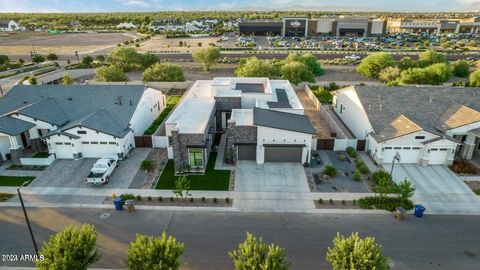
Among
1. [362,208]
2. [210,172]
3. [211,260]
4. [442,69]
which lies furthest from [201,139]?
[442,69]

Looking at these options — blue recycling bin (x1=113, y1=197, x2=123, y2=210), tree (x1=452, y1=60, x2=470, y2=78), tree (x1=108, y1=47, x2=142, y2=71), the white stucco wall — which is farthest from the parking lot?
tree (x1=452, y1=60, x2=470, y2=78)

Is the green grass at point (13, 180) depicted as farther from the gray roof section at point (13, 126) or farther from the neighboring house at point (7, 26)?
the neighboring house at point (7, 26)

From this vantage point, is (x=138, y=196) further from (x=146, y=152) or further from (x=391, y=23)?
(x=391, y=23)

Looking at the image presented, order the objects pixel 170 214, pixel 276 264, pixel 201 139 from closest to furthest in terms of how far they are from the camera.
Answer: pixel 276 264 < pixel 170 214 < pixel 201 139

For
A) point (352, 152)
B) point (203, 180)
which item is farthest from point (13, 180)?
point (352, 152)

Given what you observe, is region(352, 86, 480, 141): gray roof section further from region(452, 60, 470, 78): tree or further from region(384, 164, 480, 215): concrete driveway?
region(452, 60, 470, 78): tree

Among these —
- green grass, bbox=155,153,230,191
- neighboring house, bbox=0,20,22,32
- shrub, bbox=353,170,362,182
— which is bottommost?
green grass, bbox=155,153,230,191

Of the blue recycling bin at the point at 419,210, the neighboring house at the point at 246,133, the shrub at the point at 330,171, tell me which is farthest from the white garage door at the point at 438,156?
the neighboring house at the point at 246,133
